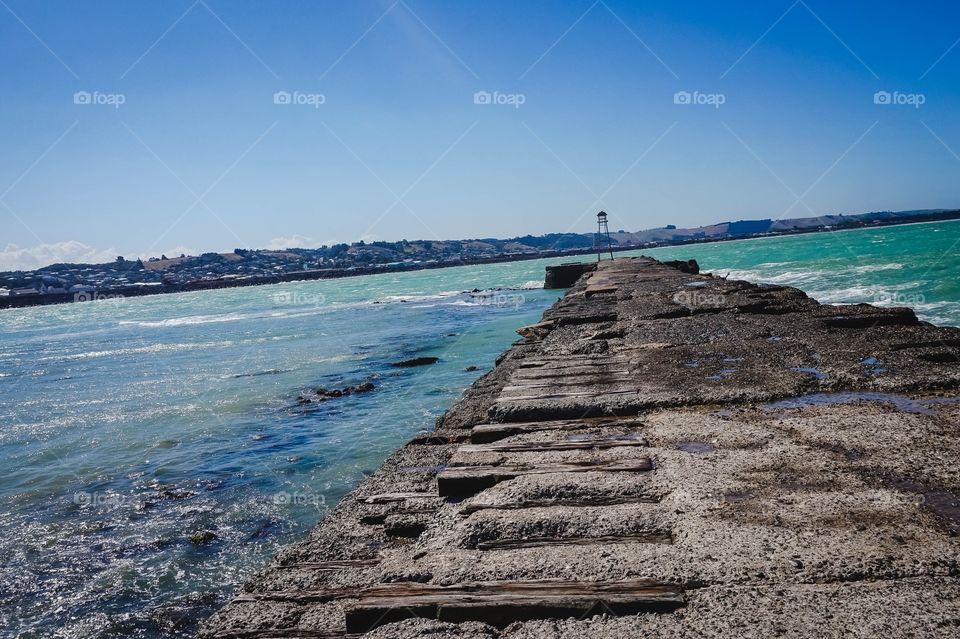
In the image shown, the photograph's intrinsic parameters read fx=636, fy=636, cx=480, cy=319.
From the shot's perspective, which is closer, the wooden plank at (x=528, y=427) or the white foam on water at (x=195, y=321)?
the wooden plank at (x=528, y=427)

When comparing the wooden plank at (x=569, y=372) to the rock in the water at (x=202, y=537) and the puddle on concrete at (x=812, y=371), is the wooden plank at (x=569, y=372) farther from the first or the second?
the rock in the water at (x=202, y=537)

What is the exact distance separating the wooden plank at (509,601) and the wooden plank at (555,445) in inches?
38.5

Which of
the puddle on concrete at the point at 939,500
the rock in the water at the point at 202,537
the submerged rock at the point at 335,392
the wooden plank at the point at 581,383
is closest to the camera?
the puddle on concrete at the point at 939,500

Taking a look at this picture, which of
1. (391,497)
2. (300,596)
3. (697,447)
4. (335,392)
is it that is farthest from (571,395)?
(335,392)

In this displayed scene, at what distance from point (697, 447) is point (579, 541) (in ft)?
2.98

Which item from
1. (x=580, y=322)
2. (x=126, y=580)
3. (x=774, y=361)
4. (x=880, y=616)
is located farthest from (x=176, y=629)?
(x=580, y=322)

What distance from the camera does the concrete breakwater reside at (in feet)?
4.96

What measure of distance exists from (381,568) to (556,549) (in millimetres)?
552

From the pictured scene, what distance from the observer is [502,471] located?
248 centimetres

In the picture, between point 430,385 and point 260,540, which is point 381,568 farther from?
point 430,385

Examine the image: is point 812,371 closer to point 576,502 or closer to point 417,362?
point 576,502

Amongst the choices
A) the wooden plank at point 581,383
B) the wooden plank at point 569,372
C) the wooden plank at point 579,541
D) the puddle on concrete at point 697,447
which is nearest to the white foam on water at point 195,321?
the wooden plank at point 569,372

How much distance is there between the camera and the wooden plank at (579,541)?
72.1 inches

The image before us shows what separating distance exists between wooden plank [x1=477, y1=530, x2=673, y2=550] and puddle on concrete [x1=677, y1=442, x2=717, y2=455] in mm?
715
